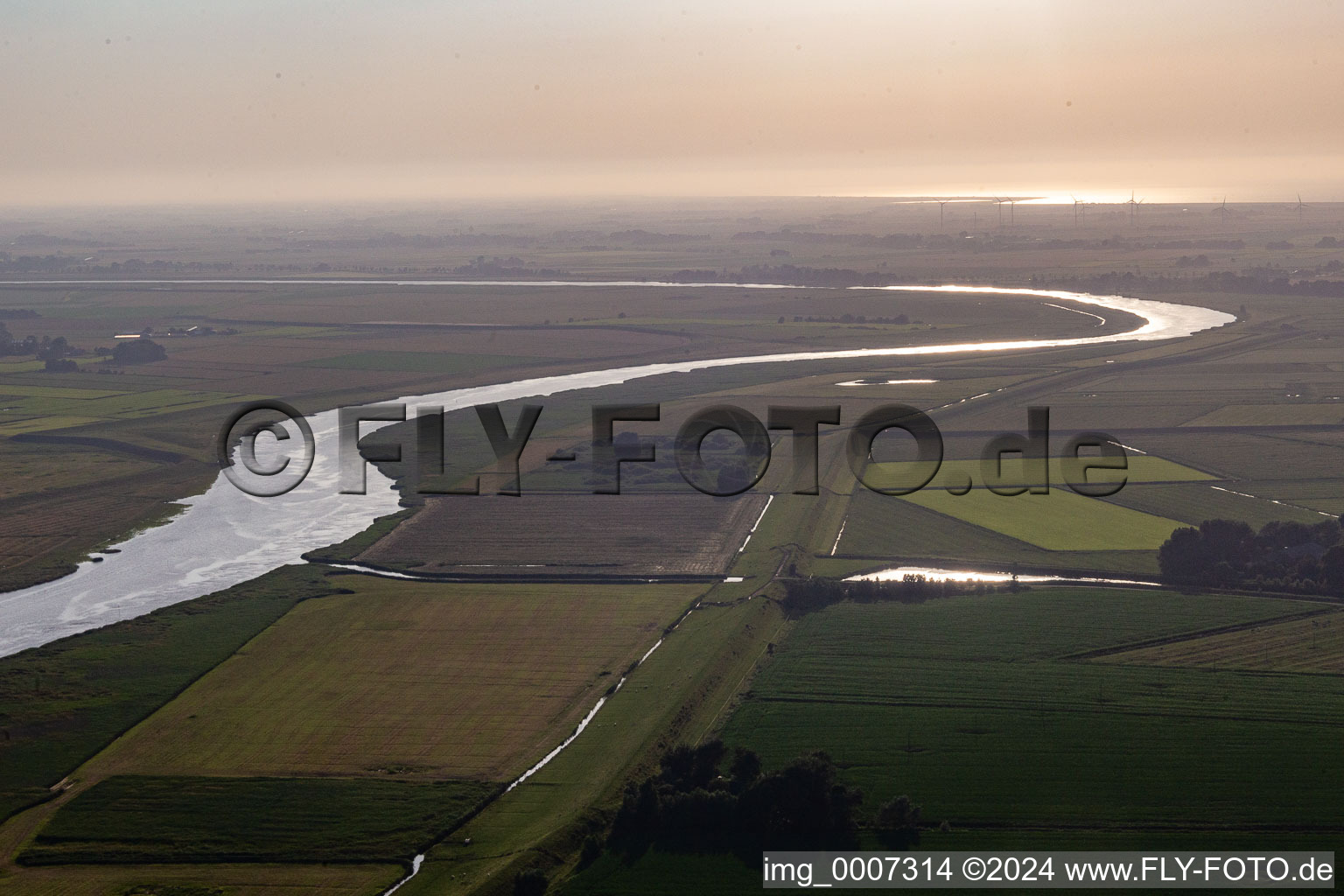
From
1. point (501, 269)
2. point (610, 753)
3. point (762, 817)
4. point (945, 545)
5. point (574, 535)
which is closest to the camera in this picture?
point (762, 817)

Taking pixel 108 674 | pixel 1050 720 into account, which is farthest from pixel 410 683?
pixel 1050 720

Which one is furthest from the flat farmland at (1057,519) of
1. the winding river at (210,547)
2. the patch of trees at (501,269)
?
the patch of trees at (501,269)

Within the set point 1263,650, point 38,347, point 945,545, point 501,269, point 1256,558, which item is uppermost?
point 501,269

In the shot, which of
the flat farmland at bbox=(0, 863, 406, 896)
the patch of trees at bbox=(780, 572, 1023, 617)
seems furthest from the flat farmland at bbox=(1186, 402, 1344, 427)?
the flat farmland at bbox=(0, 863, 406, 896)

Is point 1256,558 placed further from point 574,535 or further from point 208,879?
point 208,879

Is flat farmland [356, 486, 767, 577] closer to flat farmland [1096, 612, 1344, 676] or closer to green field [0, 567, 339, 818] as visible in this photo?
green field [0, 567, 339, 818]

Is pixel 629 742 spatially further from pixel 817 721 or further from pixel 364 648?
pixel 364 648
